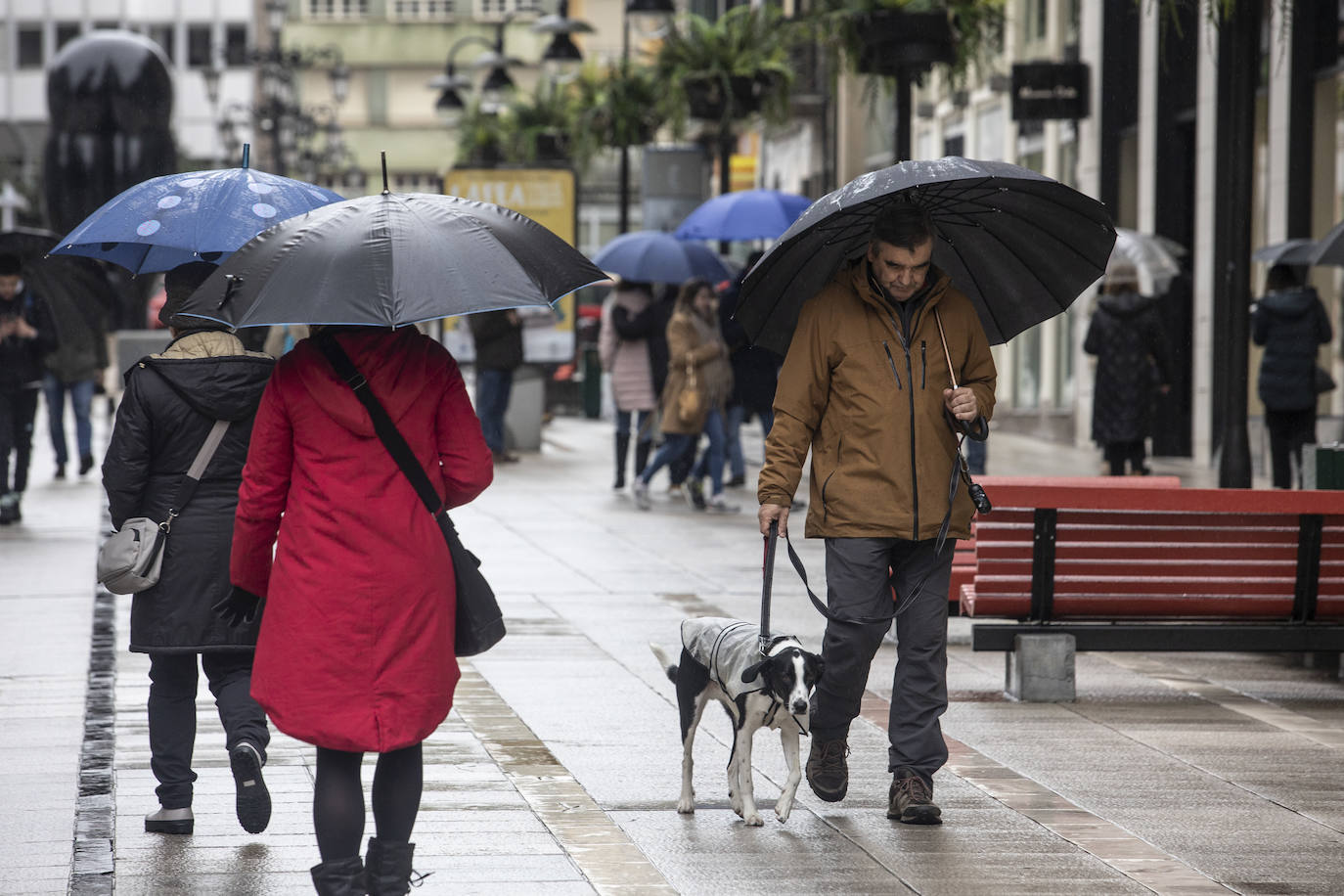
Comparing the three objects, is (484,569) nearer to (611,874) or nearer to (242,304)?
(611,874)

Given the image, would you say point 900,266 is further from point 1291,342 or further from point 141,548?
point 1291,342

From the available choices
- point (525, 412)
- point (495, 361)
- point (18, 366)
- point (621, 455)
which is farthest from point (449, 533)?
point (525, 412)

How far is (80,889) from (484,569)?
7.13m

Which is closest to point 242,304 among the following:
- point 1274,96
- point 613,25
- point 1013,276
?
point 1013,276

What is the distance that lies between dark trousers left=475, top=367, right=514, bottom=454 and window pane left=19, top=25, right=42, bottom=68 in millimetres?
74407

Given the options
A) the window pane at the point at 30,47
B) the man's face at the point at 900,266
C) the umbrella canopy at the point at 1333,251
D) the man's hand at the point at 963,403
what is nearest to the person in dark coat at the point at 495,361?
the umbrella canopy at the point at 1333,251

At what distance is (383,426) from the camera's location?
15.0 ft

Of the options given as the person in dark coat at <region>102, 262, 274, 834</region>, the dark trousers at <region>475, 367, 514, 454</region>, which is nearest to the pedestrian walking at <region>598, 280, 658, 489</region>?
the dark trousers at <region>475, 367, 514, 454</region>

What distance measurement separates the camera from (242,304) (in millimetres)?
4586

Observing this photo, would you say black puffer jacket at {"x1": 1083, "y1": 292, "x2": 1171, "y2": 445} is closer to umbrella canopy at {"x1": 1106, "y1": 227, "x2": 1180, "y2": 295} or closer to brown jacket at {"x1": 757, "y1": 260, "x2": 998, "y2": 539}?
umbrella canopy at {"x1": 1106, "y1": 227, "x2": 1180, "y2": 295}

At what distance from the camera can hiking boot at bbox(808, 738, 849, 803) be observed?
606 centimetres

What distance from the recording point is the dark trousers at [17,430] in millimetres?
14211

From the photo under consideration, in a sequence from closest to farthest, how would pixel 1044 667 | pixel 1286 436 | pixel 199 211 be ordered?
pixel 199 211
pixel 1044 667
pixel 1286 436

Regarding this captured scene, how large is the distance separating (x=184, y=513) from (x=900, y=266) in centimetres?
215
